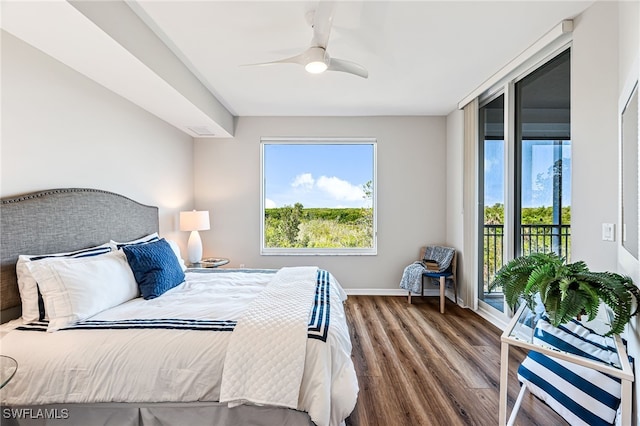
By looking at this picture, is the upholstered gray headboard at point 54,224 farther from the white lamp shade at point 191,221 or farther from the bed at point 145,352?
the white lamp shade at point 191,221

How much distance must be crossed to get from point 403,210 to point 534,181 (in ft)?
5.94

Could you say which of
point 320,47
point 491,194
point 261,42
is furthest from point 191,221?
point 491,194

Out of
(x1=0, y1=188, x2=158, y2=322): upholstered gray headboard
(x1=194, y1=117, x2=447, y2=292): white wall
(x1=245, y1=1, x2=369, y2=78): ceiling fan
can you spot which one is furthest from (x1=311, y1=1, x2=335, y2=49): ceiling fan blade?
(x1=194, y1=117, x2=447, y2=292): white wall

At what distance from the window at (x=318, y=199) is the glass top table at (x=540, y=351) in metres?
2.92

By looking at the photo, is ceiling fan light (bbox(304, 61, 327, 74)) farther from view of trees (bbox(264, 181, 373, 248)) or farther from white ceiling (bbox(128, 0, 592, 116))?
view of trees (bbox(264, 181, 373, 248))

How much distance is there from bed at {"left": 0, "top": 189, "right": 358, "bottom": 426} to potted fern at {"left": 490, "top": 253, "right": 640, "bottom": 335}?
3.29 feet

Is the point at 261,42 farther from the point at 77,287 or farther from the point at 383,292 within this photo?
the point at 383,292

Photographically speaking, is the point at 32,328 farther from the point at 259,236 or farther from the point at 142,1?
the point at 259,236

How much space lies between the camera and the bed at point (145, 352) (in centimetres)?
148

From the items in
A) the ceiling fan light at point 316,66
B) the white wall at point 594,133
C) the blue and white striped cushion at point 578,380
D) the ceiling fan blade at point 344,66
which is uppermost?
the ceiling fan blade at point 344,66

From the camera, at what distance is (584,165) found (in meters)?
2.06

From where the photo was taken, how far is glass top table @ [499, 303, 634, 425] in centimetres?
113

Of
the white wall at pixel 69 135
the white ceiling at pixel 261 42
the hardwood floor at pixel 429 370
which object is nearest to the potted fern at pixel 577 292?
the hardwood floor at pixel 429 370

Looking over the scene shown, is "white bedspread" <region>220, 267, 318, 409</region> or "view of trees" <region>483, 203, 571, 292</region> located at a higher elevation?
"view of trees" <region>483, 203, 571, 292</region>
